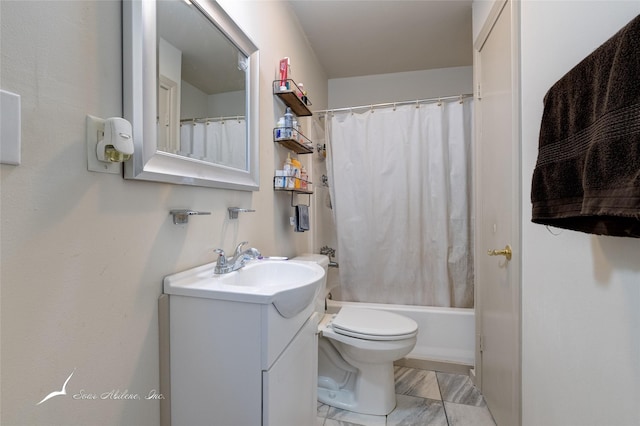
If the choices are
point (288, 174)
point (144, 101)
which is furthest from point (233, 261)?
point (288, 174)

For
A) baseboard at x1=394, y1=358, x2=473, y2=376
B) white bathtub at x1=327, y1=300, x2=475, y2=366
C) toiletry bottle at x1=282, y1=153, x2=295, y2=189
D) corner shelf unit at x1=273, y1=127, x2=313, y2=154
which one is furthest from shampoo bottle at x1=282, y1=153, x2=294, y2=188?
baseboard at x1=394, y1=358, x2=473, y2=376

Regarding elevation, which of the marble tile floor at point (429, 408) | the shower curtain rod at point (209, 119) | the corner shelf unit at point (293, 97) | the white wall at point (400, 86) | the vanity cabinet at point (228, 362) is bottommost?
the marble tile floor at point (429, 408)

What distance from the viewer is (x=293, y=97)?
166 centimetres

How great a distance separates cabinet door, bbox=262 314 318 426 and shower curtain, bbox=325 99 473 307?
1.11 meters

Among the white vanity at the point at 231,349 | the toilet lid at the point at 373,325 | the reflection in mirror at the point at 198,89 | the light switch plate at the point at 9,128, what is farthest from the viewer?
the toilet lid at the point at 373,325

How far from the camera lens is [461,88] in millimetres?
2600

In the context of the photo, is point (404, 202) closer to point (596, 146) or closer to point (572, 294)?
point (572, 294)

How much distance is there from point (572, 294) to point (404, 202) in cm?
132

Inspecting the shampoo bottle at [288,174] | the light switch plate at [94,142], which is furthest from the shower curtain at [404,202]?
the light switch plate at [94,142]

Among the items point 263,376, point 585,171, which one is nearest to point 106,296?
point 263,376

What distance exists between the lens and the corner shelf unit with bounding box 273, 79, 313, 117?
1.58 metres

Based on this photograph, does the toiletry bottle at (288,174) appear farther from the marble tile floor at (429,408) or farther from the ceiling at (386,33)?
the marble tile floor at (429,408)

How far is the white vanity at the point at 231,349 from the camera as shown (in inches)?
30.4

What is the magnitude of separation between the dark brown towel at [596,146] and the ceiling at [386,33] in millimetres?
1497
